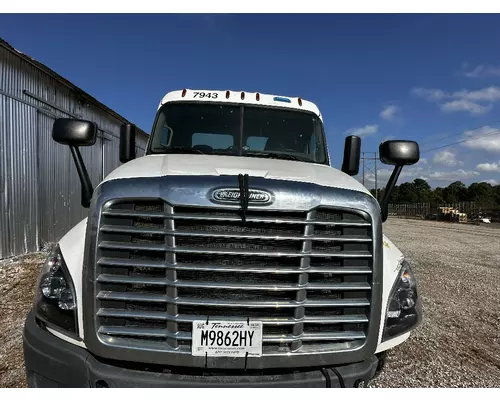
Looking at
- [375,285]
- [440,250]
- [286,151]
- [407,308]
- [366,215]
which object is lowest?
[440,250]

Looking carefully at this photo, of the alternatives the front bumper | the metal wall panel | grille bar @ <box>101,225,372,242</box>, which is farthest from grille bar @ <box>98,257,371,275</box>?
the metal wall panel

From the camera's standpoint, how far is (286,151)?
159 inches

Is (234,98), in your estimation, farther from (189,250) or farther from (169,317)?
(169,317)

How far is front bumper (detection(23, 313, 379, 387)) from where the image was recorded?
2.10m

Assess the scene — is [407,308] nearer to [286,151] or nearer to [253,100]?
[286,151]

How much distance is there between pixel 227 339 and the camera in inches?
85.7

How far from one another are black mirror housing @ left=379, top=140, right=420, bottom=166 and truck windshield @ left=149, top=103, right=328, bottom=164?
3.03ft

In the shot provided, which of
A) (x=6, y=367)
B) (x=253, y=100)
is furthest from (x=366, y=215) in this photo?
(x=6, y=367)

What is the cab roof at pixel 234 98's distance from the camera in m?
4.27

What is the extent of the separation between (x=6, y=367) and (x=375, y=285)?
3.49 metres

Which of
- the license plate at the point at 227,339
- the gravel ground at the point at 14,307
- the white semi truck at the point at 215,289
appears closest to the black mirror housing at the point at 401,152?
the white semi truck at the point at 215,289

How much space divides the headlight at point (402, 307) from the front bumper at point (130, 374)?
0.29 metres

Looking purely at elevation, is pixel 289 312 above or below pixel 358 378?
above

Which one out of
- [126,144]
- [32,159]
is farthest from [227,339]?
[32,159]
